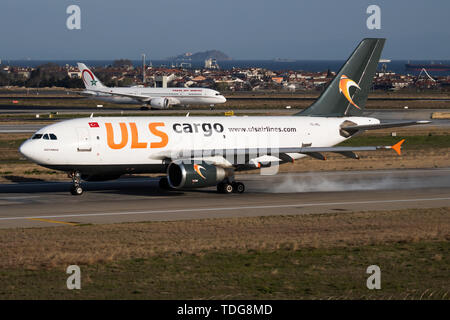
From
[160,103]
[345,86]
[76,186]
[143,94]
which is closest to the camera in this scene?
[76,186]

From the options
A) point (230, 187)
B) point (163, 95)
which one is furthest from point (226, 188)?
point (163, 95)

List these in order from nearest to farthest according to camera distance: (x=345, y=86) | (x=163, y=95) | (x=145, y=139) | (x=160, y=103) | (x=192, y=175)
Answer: (x=192, y=175), (x=145, y=139), (x=345, y=86), (x=160, y=103), (x=163, y=95)

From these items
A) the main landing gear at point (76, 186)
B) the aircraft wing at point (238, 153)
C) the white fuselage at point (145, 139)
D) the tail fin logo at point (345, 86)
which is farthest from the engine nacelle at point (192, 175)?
the tail fin logo at point (345, 86)

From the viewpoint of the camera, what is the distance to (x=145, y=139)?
3828cm

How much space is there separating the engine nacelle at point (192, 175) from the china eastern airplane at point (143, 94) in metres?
79.6

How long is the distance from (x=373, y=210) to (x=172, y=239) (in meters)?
11.7

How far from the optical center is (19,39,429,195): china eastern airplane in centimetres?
3694

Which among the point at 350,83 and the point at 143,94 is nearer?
the point at 350,83

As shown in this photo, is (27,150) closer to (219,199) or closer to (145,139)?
(145,139)

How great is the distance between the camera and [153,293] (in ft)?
62.1

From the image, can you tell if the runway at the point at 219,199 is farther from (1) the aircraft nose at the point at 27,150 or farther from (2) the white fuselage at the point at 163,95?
(2) the white fuselage at the point at 163,95

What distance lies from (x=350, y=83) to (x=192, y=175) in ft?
45.5

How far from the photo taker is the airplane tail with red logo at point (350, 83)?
44656 millimetres

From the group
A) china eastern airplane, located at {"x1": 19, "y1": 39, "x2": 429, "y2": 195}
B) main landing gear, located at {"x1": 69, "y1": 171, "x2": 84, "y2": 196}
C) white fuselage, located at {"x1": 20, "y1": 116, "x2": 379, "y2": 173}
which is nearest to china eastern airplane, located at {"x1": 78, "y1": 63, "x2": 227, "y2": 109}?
china eastern airplane, located at {"x1": 19, "y1": 39, "x2": 429, "y2": 195}
